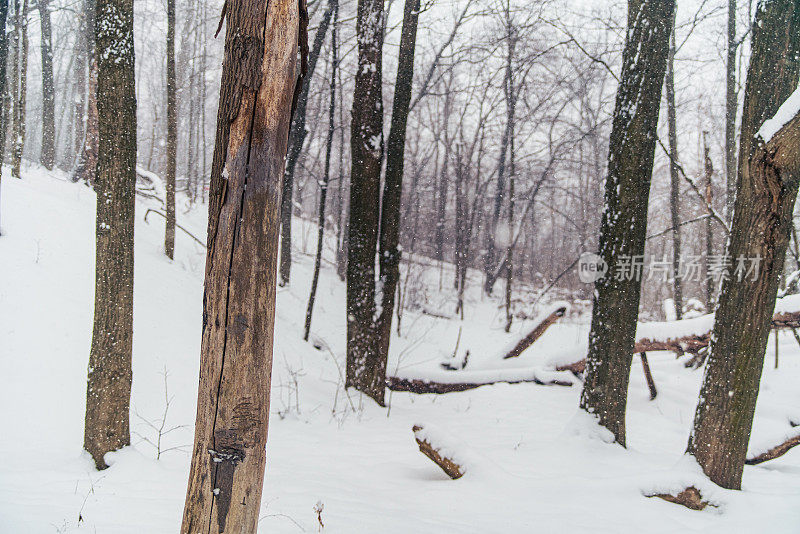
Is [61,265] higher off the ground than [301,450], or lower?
higher

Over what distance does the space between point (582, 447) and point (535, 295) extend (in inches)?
698

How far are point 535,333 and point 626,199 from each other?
4352 millimetres

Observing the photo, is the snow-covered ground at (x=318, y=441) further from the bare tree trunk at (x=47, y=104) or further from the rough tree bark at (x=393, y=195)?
the bare tree trunk at (x=47, y=104)

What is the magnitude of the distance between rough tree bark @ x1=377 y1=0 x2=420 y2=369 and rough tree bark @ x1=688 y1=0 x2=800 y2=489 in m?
3.81

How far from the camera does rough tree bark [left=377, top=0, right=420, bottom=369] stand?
6855 mm

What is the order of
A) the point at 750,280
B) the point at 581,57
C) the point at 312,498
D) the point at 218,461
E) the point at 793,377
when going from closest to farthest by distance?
the point at 218,461 → the point at 312,498 → the point at 750,280 → the point at 793,377 → the point at 581,57

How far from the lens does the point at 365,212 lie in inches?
268

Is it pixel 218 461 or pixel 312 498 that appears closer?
pixel 218 461

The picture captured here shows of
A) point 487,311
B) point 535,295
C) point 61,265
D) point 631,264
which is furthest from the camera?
point 535,295

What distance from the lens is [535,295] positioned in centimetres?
2216

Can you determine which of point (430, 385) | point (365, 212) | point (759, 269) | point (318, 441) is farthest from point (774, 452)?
point (365, 212)

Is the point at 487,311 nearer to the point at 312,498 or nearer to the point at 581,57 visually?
the point at 581,57

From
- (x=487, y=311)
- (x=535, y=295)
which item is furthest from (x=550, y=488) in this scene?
(x=535, y=295)

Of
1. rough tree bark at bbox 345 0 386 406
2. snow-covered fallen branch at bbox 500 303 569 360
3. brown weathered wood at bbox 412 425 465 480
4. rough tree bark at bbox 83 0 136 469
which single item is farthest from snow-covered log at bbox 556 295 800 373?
rough tree bark at bbox 83 0 136 469
